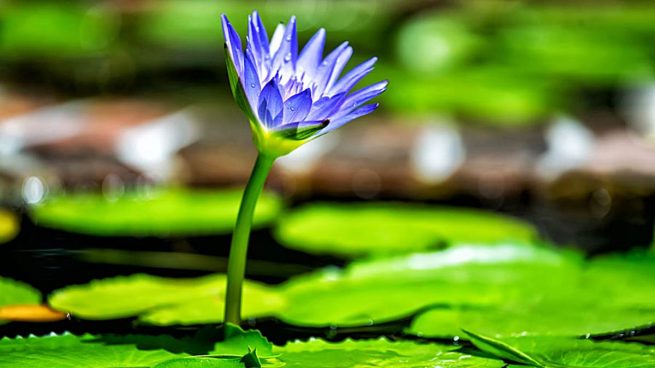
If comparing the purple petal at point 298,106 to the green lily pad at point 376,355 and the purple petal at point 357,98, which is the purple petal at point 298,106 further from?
the green lily pad at point 376,355

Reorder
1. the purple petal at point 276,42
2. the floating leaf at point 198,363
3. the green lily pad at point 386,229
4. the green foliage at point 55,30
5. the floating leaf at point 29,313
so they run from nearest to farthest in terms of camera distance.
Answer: the floating leaf at point 198,363, the purple petal at point 276,42, the floating leaf at point 29,313, the green lily pad at point 386,229, the green foliage at point 55,30

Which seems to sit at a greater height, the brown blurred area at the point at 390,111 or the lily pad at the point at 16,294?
the brown blurred area at the point at 390,111

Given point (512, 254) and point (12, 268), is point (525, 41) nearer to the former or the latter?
point (512, 254)

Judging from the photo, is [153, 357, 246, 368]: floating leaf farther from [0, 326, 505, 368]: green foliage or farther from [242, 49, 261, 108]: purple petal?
[242, 49, 261, 108]: purple petal

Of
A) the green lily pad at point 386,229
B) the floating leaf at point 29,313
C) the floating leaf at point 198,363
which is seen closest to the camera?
the floating leaf at point 198,363

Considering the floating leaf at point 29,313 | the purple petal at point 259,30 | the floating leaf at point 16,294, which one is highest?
the purple petal at point 259,30

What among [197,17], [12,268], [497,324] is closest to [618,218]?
[497,324]

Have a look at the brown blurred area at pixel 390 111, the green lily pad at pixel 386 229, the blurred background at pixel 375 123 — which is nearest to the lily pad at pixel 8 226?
the blurred background at pixel 375 123

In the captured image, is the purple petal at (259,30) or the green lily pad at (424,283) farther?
the green lily pad at (424,283)
